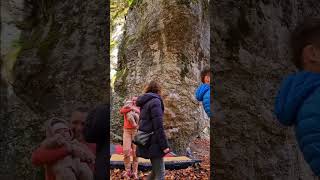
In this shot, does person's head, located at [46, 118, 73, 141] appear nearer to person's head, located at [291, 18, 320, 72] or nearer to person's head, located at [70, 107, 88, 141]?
person's head, located at [70, 107, 88, 141]

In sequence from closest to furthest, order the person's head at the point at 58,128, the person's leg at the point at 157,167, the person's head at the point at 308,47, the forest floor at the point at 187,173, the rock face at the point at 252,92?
1. the person's head at the point at 308,47
2. the person's head at the point at 58,128
3. the rock face at the point at 252,92
4. the person's leg at the point at 157,167
5. the forest floor at the point at 187,173

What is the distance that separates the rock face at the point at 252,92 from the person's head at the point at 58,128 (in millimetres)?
1064

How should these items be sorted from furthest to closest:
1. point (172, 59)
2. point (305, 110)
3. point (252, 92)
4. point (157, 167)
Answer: point (172, 59) < point (157, 167) < point (252, 92) < point (305, 110)

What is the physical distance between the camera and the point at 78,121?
2.96 m

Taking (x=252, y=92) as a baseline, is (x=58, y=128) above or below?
below

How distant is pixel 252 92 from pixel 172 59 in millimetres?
7718

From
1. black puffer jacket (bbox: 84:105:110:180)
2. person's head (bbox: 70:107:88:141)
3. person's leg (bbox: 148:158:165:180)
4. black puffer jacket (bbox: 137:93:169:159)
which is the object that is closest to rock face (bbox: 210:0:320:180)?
black puffer jacket (bbox: 84:105:110:180)

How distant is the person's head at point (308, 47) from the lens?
1790 millimetres

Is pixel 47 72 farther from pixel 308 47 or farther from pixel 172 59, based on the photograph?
pixel 172 59

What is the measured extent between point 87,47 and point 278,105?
5.50ft

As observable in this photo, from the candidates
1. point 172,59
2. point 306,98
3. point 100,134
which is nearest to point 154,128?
point 100,134

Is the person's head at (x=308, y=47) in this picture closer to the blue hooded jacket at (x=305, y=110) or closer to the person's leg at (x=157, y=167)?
the blue hooded jacket at (x=305, y=110)

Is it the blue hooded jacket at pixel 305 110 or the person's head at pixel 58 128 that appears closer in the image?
the blue hooded jacket at pixel 305 110

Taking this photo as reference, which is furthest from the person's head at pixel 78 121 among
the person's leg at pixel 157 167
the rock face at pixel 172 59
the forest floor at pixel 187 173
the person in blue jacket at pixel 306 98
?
the rock face at pixel 172 59
